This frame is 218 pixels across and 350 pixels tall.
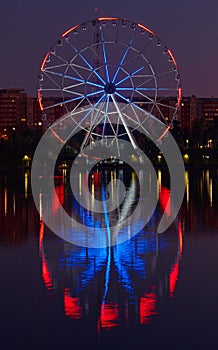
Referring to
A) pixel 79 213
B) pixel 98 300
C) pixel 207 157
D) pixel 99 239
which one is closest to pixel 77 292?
pixel 98 300

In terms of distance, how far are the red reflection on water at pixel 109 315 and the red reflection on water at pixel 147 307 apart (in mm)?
300

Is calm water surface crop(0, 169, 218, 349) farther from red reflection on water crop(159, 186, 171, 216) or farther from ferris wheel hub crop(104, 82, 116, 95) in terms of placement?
ferris wheel hub crop(104, 82, 116, 95)

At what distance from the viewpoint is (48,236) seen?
19.5 m

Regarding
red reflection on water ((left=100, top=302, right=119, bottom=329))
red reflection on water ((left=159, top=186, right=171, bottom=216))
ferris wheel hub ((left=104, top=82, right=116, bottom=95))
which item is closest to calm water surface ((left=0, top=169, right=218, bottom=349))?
red reflection on water ((left=100, top=302, right=119, bottom=329))

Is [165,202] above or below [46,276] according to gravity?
above

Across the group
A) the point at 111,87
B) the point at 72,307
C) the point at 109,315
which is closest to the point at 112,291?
the point at 72,307

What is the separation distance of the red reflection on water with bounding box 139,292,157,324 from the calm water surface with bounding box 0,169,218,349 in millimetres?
12

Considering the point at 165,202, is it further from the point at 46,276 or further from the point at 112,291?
the point at 112,291

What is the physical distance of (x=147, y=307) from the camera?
10555 mm

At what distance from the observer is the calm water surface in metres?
9.07

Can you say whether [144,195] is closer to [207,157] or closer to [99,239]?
[99,239]

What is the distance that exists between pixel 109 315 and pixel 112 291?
1642mm

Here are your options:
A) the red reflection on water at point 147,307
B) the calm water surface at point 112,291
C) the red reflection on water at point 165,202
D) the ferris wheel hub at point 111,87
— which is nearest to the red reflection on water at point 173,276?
the calm water surface at point 112,291

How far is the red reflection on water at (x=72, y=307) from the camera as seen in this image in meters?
10.1
